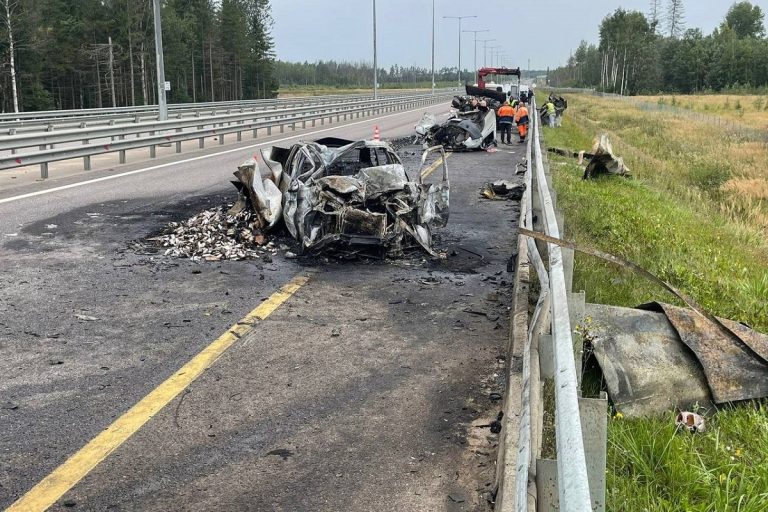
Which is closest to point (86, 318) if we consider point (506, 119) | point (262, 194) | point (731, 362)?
point (262, 194)

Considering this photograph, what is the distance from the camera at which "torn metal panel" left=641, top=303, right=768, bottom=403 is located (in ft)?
13.7

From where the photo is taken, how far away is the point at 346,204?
8.20 metres

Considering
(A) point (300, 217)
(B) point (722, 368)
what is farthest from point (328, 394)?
(A) point (300, 217)

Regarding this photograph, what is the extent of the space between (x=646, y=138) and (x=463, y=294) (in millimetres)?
28377

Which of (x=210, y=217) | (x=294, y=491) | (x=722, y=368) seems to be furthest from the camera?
(x=210, y=217)

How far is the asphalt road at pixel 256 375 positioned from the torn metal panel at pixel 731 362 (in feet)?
4.03

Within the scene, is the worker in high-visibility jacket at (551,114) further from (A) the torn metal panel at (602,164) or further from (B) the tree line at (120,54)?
(B) the tree line at (120,54)

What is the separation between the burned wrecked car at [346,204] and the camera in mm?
8156

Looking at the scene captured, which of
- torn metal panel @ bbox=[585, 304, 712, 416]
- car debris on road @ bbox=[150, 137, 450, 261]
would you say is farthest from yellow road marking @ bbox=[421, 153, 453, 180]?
torn metal panel @ bbox=[585, 304, 712, 416]

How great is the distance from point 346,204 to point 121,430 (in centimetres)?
456

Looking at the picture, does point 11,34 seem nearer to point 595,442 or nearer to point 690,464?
point 690,464

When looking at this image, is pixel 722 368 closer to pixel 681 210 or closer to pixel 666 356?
pixel 666 356

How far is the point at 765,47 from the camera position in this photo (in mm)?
120750

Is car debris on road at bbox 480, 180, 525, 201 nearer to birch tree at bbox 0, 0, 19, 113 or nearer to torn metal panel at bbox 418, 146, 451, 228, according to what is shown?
torn metal panel at bbox 418, 146, 451, 228
